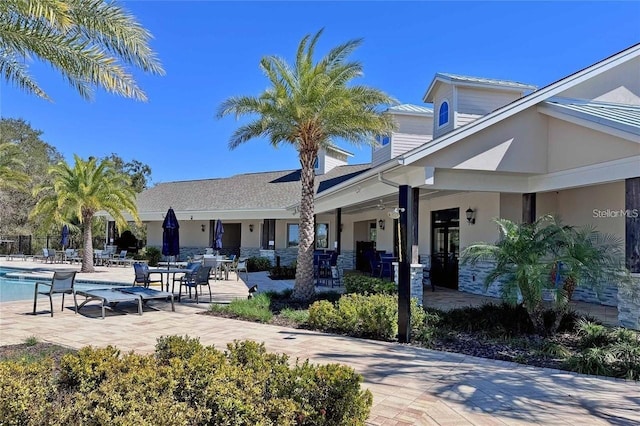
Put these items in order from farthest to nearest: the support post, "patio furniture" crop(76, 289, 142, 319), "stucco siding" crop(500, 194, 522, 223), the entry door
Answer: the entry door
"stucco siding" crop(500, 194, 522, 223)
"patio furniture" crop(76, 289, 142, 319)
the support post

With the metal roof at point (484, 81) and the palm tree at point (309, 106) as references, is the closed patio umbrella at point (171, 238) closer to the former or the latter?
the palm tree at point (309, 106)

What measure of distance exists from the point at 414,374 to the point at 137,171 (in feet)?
166

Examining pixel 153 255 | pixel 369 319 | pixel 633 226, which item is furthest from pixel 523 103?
pixel 153 255

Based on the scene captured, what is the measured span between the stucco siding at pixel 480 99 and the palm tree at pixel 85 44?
9.08 metres

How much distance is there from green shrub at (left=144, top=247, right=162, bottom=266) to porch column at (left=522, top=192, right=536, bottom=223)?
2144 cm

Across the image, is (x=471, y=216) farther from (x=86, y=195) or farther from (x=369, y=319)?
(x=86, y=195)

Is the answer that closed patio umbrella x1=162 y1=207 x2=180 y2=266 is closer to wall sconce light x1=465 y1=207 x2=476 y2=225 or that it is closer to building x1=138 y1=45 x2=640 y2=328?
building x1=138 y1=45 x2=640 y2=328

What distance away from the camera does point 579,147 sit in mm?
9922

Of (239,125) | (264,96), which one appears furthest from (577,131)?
(239,125)

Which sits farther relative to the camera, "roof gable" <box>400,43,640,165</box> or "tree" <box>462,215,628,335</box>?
"roof gable" <box>400,43,640,165</box>

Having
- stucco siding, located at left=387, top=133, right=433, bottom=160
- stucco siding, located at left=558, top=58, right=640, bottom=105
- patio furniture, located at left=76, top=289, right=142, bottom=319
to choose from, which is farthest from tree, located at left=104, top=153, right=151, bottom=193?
stucco siding, located at left=558, top=58, right=640, bottom=105

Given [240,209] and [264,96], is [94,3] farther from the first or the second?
[240,209]

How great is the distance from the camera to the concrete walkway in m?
4.45

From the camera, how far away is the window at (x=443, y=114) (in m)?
13.9
